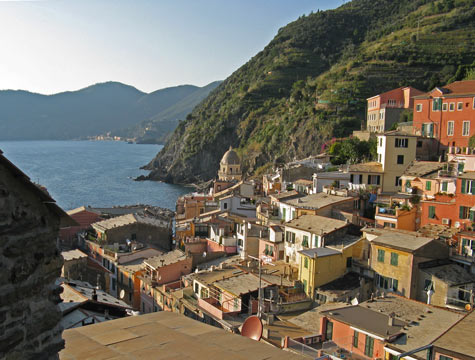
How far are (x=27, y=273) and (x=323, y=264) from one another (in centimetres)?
1727

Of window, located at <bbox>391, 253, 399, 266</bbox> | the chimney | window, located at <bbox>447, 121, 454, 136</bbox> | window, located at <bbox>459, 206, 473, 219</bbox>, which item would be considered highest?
window, located at <bbox>447, 121, 454, 136</bbox>

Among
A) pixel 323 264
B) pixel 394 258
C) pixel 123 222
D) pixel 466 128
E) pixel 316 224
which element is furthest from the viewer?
pixel 466 128

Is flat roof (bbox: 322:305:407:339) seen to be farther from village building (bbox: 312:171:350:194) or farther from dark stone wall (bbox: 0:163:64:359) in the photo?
village building (bbox: 312:171:350:194)

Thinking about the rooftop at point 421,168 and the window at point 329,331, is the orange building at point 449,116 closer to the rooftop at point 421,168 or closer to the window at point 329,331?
the rooftop at point 421,168

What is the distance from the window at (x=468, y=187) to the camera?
868 inches

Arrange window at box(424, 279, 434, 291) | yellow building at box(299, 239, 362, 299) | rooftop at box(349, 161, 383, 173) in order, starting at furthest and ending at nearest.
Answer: rooftop at box(349, 161, 383, 173)
yellow building at box(299, 239, 362, 299)
window at box(424, 279, 434, 291)

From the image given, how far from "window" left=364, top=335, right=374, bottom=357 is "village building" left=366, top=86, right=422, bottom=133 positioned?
43681mm

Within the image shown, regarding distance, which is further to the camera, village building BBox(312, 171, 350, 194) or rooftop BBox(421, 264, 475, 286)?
village building BBox(312, 171, 350, 194)

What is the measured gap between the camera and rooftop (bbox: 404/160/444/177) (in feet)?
95.9

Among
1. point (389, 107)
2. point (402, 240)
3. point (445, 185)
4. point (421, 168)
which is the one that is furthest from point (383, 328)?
point (389, 107)

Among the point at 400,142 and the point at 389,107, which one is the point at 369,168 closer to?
the point at 400,142

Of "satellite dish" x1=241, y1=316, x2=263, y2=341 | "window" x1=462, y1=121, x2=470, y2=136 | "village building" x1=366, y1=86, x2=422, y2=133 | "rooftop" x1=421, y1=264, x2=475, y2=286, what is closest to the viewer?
"satellite dish" x1=241, y1=316, x2=263, y2=341

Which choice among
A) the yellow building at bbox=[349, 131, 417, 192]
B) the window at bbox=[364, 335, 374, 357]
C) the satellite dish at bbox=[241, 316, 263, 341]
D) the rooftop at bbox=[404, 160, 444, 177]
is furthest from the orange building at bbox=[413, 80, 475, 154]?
the satellite dish at bbox=[241, 316, 263, 341]

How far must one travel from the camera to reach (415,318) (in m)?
14.6
